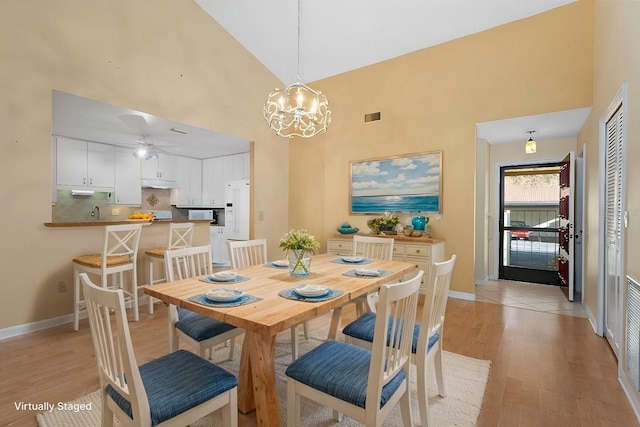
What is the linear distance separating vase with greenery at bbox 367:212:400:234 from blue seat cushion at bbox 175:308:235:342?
314cm

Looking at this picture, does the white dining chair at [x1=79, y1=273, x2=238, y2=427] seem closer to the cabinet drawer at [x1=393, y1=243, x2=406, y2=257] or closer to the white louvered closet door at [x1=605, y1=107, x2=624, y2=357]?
the white louvered closet door at [x1=605, y1=107, x2=624, y2=357]

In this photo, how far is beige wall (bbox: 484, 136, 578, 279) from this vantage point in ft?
16.1

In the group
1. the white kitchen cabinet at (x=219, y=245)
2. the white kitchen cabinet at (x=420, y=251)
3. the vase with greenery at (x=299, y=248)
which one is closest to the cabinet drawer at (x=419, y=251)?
the white kitchen cabinet at (x=420, y=251)

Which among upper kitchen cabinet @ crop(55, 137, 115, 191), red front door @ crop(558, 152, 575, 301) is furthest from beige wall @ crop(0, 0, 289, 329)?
red front door @ crop(558, 152, 575, 301)

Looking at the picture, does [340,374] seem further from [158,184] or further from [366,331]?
[158,184]

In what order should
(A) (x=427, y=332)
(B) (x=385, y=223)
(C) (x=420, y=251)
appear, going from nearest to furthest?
(A) (x=427, y=332)
(C) (x=420, y=251)
(B) (x=385, y=223)

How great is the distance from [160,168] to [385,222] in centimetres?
446

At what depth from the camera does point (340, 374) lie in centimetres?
141

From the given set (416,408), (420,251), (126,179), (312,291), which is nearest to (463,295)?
(420,251)

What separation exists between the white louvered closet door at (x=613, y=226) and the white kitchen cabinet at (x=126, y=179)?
6690 mm

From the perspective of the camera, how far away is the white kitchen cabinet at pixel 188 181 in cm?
648

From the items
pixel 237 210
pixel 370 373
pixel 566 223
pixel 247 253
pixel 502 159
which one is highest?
pixel 502 159

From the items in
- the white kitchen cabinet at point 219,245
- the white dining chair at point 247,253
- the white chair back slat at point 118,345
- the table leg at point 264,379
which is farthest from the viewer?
the white kitchen cabinet at point 219,245

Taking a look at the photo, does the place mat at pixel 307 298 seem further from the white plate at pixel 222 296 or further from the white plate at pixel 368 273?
the white plate at pixel 368 273
